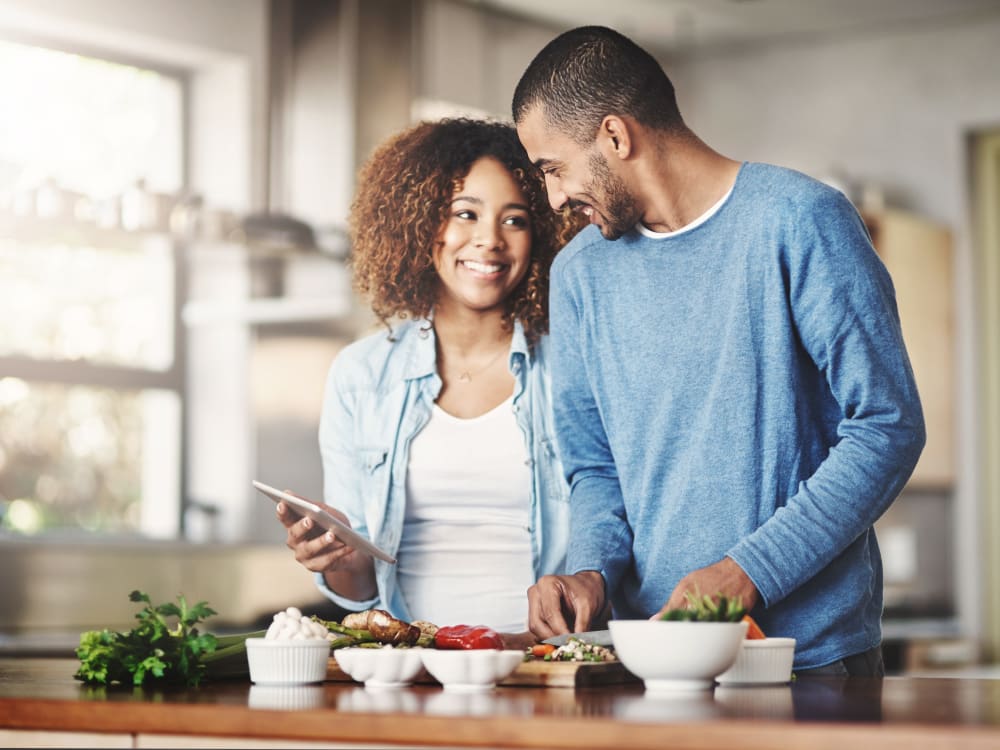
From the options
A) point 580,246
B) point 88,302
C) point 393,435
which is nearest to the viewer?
point 580,246

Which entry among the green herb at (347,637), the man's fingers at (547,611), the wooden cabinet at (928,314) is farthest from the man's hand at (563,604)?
the wooden cabinet at (928,314)

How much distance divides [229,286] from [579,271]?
2.92 meters

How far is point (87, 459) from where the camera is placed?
15.7 ft

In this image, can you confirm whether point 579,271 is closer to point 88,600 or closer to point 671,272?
point 671,272

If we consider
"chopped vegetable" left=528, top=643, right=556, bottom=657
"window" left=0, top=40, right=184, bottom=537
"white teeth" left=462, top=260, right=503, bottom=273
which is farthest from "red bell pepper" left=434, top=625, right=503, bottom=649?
"window" left=0, top=40, right=184, bottom=537

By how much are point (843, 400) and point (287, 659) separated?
2.53 feet

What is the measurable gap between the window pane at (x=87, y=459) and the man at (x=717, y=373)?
9.49 ft

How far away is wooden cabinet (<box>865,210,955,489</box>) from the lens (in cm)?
575

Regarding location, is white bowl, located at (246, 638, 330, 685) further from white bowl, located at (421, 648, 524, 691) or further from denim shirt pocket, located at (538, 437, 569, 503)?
denim shirt pocket, located at (538, 437, 569, 503)

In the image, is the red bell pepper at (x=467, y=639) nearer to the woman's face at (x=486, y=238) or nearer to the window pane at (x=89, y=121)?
the woman's face at (x=486, y=238)

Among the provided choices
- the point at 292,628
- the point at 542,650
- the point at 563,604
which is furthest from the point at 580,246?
the point at 292,628

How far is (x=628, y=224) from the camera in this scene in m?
2.08

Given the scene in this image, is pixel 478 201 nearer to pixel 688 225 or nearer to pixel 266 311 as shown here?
A: pixel 688 225

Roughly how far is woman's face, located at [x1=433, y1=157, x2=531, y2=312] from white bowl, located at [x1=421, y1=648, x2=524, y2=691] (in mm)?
856
